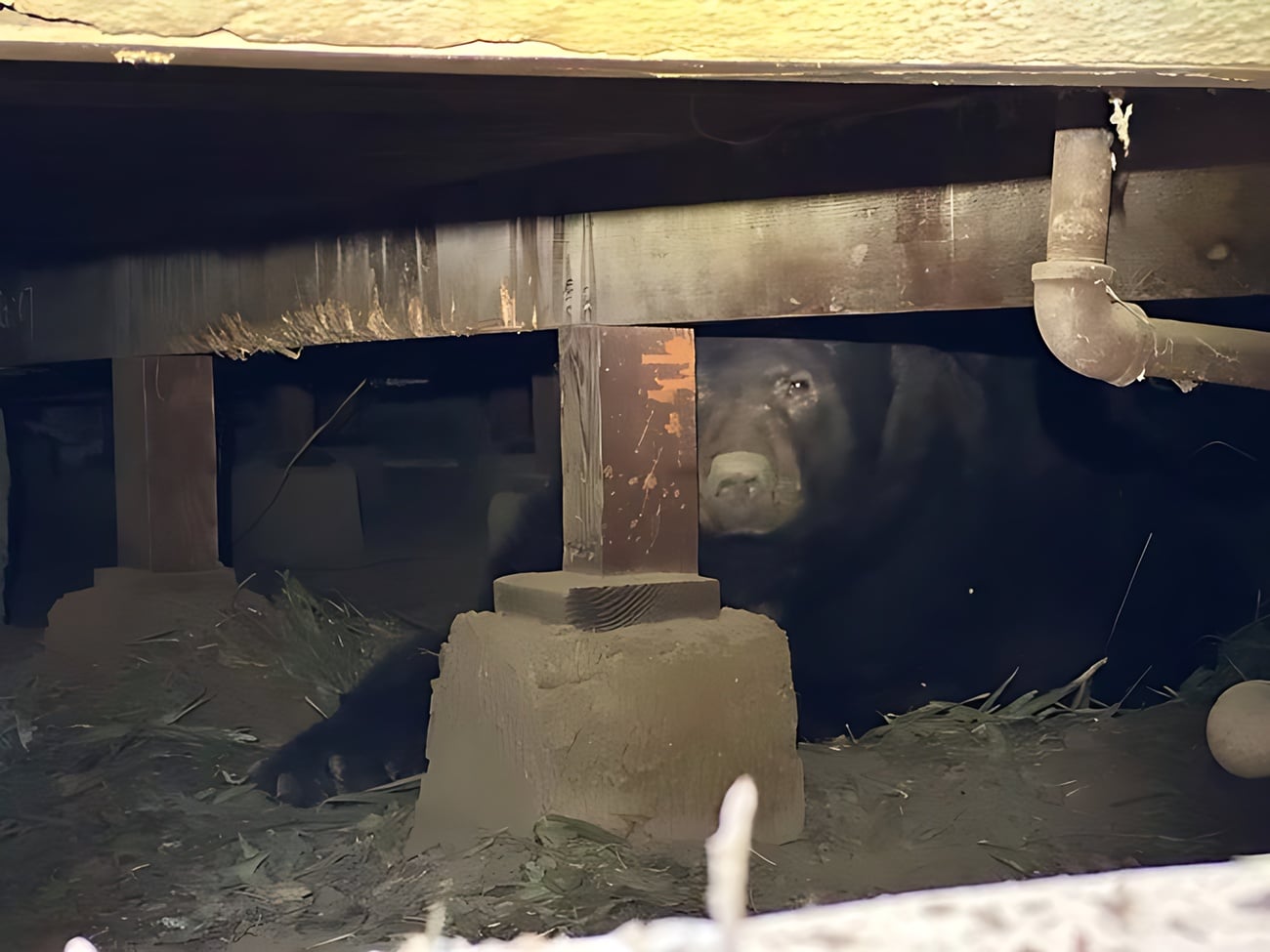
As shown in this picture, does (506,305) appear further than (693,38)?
Yes

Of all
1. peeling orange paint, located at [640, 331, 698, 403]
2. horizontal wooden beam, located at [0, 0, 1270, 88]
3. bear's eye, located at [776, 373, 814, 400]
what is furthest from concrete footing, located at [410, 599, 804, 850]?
bear's eye, located at [776, 373, 814, 400]

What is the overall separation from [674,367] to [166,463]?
2610mm

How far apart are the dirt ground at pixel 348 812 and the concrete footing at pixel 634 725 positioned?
79 mm

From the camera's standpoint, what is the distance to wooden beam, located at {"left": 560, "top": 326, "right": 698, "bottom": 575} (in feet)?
10.1

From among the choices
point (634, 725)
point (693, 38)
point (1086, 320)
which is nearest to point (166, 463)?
point (634, 725)

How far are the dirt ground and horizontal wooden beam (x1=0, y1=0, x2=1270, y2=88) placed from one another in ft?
6.09

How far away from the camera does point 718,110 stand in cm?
261

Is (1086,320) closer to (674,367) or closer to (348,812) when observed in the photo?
(674,367)

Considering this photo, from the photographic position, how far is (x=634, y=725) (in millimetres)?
2969

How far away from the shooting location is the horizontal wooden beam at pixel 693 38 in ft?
3.98

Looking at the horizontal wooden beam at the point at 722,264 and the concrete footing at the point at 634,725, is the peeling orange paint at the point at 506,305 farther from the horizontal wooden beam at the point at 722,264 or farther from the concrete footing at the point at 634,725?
the concrete footing at the point at 634,725

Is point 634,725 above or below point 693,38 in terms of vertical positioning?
below

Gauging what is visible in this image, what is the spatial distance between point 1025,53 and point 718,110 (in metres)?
1.31

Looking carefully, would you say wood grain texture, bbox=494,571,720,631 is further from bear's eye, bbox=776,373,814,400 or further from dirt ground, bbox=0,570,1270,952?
bear's eye, bbox=776,373,814,400
